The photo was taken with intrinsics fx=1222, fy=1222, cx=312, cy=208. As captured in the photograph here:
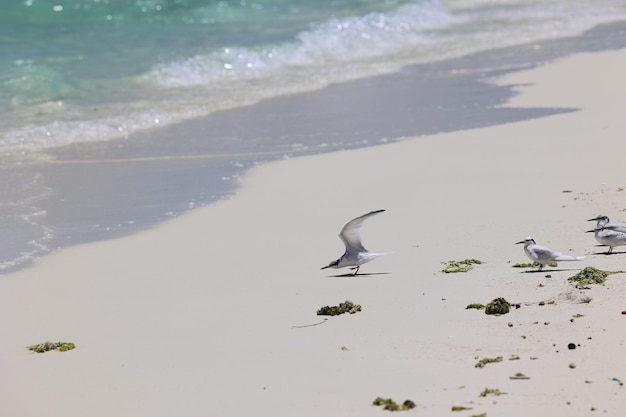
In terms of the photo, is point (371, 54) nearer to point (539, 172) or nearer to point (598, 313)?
point (539, 172)

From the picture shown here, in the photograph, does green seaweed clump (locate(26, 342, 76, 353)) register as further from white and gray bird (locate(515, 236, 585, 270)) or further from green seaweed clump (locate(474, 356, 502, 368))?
white and gray bird (locate(515, 236, 585, 270))

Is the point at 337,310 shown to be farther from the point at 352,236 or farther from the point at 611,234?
the point at 611,234

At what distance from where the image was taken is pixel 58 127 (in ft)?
46.4

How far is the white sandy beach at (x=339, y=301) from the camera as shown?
564 cm

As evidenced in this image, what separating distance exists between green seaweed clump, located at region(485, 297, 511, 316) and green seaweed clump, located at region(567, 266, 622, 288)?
0.53 meters

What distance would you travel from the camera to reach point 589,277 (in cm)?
682

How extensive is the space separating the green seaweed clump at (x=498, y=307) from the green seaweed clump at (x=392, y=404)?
1.23 m

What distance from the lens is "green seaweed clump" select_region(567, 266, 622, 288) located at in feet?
22.2

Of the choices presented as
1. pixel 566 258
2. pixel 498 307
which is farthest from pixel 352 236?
pixel 498 307

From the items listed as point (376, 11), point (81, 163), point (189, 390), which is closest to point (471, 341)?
point (189, 390)

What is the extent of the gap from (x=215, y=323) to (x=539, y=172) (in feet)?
13.6

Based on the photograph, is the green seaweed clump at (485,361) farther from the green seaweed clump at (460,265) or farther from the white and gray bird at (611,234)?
the white and gray bird at (611,234)

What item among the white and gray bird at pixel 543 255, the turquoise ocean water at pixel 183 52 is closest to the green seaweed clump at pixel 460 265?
the white and gray bird at pixel 543 255

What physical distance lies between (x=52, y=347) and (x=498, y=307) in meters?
2.40
